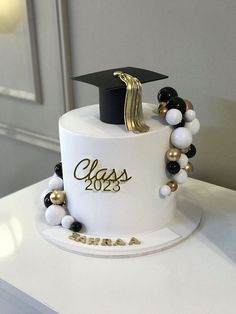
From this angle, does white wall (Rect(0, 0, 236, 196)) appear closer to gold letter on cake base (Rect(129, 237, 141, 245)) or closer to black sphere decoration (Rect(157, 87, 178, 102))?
black sphere decoration (Rect(157, 87, 178, 102))

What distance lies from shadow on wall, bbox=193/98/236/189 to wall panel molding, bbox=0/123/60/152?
1.26 ft

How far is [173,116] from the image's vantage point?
613 mm

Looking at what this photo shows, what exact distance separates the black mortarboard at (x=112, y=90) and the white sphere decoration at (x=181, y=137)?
0.07 metres

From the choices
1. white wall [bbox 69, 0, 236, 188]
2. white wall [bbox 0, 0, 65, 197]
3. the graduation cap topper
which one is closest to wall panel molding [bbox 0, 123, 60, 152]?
white wall [bbox 0, 0, 65, 197]

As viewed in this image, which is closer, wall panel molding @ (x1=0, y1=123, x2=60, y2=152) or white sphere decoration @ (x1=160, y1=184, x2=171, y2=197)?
white sphere decoration @ (x1=160, y1=184, x2=171, y2=197)

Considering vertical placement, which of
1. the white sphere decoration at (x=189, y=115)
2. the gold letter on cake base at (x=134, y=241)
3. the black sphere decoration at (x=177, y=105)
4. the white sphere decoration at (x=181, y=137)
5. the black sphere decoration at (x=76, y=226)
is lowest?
the gold letter on cake base at (x=134, y=241)

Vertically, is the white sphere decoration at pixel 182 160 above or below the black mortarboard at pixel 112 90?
below

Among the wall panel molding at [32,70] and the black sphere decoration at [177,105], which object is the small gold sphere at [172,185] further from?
the wall panel molding at [32,70]

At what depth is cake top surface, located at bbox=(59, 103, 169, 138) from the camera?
605mm

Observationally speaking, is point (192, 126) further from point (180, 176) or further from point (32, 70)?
point (32, 70)

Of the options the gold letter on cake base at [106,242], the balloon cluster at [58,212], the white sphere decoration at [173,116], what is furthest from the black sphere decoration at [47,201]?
the white sphere decoration at [173,116]

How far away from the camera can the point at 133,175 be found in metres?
0.61

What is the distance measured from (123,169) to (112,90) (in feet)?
0.35

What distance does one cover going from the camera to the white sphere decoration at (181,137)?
620mm
